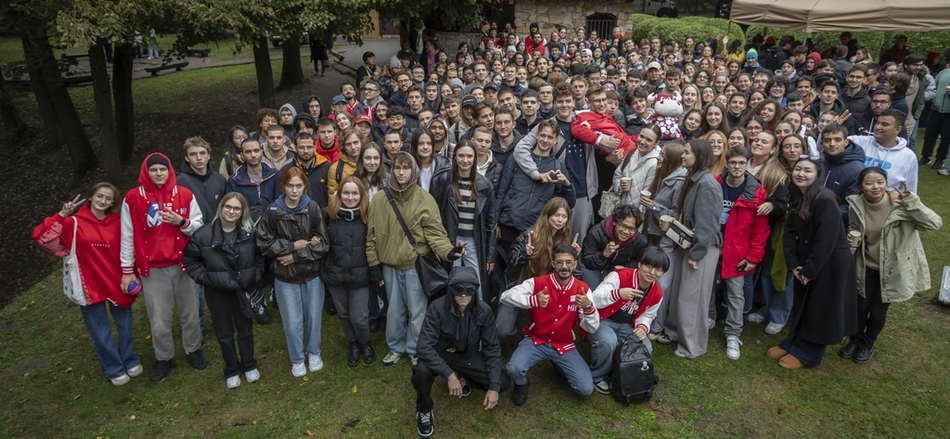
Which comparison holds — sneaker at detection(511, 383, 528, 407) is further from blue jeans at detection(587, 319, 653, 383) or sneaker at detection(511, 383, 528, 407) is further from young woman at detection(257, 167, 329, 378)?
young woman at detection(257, 167, 329, 378)

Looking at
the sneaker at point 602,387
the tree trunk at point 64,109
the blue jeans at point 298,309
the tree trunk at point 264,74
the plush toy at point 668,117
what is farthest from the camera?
the tree trunk at point 264,74

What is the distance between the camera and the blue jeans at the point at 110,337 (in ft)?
15.1

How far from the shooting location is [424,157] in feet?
17.2

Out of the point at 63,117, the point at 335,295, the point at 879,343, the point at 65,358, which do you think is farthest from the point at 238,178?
the point at 63,117

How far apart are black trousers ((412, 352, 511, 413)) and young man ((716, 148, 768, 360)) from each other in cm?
225

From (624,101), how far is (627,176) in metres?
2.87

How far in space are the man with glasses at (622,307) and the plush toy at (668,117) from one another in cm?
212

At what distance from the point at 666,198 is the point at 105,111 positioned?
9907 millimetres

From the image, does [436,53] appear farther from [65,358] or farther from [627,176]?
[65,358]

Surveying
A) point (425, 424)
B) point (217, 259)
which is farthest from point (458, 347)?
point (217, 259)

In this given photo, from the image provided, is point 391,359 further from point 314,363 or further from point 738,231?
point 738,231

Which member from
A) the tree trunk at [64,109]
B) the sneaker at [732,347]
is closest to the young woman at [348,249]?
the sneaker at [732,347]

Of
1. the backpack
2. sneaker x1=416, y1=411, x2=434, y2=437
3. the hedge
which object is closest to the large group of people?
sneaker x1=416, y1=411, x2=434, y2=437

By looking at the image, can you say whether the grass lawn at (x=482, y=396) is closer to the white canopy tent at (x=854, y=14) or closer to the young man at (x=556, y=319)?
the young man at (x=556, y=319)
